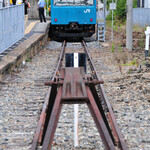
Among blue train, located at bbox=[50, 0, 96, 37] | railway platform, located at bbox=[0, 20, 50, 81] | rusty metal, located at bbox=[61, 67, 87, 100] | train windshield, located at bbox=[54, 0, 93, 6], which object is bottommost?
railway platform, located at bbox=[0, 20, 50, 81]

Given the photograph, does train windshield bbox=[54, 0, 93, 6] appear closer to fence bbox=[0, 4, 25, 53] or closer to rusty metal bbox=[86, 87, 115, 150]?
fence bbox=[0, 4, 25, 53]

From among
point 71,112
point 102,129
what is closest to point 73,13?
point 71,112

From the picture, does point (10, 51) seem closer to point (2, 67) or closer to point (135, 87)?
point (2, 67)

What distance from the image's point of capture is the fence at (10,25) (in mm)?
11016

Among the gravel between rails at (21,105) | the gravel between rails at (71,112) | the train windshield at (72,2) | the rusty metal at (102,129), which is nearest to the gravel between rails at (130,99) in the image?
the gravel between rails at (71,112)

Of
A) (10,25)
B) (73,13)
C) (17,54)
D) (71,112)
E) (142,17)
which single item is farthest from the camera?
(142,17)

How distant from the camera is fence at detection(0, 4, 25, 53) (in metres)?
11.0

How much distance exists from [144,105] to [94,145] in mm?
2245

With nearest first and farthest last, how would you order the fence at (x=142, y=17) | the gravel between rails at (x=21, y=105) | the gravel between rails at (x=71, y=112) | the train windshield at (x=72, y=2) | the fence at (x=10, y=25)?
the gravel between rails at (x=71, y=112) → the gravel between rails at (x=21, y=105) → the fence at (x=10, y=25) → the train windshield at (x=72, y=2) → the fence at (x=142, y=17)

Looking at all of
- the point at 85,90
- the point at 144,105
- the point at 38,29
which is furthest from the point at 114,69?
the point at 38,29

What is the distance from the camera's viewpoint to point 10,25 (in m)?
12.5

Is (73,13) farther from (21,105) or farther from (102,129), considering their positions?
(102,129)

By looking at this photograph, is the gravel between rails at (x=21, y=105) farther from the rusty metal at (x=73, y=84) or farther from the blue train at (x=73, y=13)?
the blue train at (x=73, y=13)

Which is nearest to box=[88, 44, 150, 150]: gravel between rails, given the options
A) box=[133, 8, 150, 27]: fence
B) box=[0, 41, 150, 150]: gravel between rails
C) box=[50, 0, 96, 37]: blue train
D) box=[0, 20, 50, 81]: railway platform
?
box=[0, 41, 150, 150]: gravel between rails
